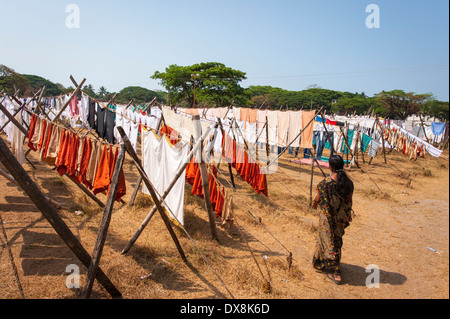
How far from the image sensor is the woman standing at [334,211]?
12.8 feet

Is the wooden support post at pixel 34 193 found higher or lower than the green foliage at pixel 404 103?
lower

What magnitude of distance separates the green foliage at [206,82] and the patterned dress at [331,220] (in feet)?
97.7

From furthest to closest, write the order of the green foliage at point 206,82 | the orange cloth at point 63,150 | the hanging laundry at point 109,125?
the green foliage at point 206,82
the hanging laundry at point 109,125
the orange cloth at point 63,150

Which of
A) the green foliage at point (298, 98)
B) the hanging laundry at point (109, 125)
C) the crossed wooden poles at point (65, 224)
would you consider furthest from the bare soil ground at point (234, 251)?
the green foliage at point (298, 98)

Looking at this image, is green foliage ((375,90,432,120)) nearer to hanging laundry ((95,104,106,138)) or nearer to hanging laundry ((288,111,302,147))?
hanging laundry ((288,111,302,147))

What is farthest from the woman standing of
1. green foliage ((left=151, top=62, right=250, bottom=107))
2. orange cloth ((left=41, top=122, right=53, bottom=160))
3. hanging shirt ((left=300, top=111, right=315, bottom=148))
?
green foliage ((left=151, top=62, right=250, bottom=107))

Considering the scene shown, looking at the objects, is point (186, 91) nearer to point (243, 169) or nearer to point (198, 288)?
point (243, 169)

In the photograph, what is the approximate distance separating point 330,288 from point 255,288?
48.4 inches

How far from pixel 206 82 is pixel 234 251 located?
31.5 metres

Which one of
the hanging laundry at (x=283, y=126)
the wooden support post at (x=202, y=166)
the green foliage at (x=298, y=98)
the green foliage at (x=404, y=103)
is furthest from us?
the green foliage at (x=298, y=98)

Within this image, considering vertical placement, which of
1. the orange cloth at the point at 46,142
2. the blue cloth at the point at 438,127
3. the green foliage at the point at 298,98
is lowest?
the orange cloth at the point at 46,142

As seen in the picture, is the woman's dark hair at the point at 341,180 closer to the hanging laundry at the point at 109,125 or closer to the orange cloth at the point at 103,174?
the orange cloth at the point at 103,174

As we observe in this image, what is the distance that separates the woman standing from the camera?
12.8 ft
